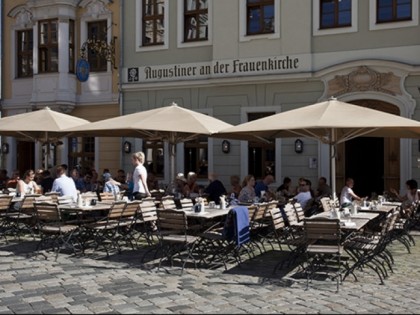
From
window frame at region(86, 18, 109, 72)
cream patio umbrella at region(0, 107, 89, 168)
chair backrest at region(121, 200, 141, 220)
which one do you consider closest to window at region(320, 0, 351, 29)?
cream patio umbrella at region(0, 107, 89, 168)

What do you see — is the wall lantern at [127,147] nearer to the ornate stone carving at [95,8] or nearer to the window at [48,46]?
the window at [48,46]

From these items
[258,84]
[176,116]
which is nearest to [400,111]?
[258,84]

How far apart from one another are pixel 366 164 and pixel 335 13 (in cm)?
429

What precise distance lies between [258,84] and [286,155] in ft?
6.68

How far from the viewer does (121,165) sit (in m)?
Answer: 18.2

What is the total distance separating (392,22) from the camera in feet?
47.7

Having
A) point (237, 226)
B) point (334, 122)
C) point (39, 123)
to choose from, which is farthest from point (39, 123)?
point (334, 122)

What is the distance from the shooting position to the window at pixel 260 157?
Answer: 1623 centimetres

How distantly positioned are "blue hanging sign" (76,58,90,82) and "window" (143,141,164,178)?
275cm

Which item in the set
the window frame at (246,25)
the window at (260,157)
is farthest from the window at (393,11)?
the window at (260,157)

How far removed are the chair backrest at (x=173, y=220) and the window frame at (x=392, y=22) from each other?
8.59m

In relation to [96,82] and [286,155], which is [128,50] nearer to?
[96,82]

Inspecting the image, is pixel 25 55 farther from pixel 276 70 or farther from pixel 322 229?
pixel 322 229

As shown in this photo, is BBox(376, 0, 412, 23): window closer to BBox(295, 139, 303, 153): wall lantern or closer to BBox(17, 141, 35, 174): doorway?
BBox(295, 139, 303, 153): wall lantern
